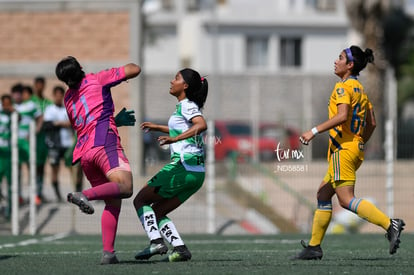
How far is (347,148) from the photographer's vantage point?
10094mm

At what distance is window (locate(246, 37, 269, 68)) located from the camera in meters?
49.2

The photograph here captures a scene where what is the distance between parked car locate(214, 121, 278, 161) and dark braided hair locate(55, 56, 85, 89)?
43.2 feet

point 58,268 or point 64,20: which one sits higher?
point 64,20

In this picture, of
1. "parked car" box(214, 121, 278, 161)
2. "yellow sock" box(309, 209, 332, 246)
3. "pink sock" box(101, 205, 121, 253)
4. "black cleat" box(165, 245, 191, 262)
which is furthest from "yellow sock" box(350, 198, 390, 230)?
"parked car" box(214, 121, 278, 161)

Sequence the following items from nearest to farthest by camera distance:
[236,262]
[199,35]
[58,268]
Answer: [58,268], [236,262], [199,35]

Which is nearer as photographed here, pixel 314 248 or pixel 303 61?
pixel 314 248

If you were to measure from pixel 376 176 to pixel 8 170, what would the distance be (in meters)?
6.76

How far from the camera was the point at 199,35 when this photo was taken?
1908 inches

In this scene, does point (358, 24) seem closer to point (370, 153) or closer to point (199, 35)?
point (199, 35)

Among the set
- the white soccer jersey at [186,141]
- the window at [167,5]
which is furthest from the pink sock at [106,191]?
the window at [167,5]

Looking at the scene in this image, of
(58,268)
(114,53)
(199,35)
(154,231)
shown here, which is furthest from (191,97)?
(199,35)

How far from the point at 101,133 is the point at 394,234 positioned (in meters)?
2.80

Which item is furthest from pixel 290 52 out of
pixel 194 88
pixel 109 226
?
pixel 109 226

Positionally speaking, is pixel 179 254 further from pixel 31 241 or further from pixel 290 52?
pixel 290 52
